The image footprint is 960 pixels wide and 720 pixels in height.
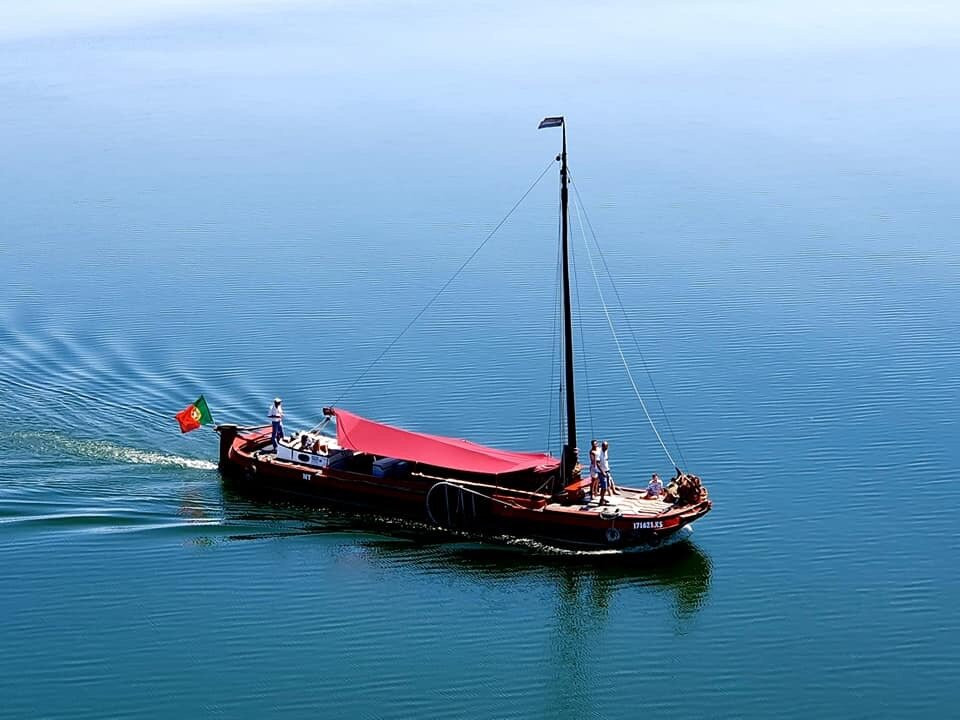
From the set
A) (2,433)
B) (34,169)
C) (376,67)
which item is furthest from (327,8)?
(2,433)

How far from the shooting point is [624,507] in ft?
106

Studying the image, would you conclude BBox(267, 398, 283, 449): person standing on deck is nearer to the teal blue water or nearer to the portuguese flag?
the teal blue water

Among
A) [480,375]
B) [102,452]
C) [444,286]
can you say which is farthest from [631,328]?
[102,452]

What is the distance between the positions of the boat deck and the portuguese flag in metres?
10.2

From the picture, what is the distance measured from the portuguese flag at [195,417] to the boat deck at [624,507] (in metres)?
10.2

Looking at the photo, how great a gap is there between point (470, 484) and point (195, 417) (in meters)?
8.50

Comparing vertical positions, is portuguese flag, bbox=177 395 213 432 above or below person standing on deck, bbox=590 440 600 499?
above

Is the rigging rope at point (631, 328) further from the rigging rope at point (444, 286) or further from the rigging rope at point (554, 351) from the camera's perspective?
the rigging rope at point (444, 286)

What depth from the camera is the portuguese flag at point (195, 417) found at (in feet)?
122

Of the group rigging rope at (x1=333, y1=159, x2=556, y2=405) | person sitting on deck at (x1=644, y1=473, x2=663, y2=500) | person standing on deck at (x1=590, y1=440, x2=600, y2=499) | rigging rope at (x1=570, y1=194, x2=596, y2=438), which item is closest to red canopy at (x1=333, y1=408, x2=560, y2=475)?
person standing on deck at (x1=590, y1=440, x2=600, y2=499)

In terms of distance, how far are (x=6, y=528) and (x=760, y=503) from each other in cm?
1814

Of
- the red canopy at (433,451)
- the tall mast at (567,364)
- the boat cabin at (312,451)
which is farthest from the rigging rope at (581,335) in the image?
the boat cabin at (312,451)

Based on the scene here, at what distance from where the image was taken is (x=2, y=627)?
1120 inches

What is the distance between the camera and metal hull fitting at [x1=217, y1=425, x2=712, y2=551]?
31719 mm
